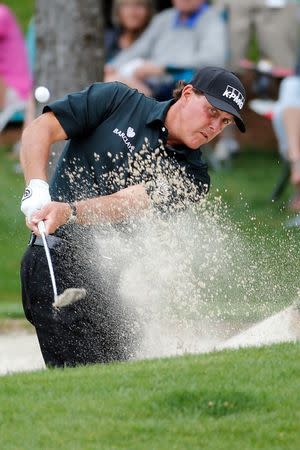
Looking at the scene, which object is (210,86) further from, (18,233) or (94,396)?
(18,233)

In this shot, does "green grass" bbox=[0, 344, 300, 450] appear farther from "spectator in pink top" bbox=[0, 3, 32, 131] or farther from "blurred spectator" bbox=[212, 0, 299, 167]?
"blurred spectator" bbox=[212, 0, 299, 167]

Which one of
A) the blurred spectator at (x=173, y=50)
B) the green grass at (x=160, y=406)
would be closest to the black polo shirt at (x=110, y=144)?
the green grass at (x=160, y=406)

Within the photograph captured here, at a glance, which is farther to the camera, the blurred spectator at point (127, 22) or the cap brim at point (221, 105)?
the blurred spectator at point (127, 22)

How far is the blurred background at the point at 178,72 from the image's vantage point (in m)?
10.8

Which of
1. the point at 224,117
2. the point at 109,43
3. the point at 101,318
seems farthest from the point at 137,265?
the point at 109,43

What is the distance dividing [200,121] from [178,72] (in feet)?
21.5

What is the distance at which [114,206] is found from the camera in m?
6.31

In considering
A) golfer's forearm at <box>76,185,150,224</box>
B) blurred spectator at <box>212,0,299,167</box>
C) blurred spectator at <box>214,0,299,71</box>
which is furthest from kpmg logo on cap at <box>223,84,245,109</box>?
blurred spectator at <box>214,0,299,71</box>

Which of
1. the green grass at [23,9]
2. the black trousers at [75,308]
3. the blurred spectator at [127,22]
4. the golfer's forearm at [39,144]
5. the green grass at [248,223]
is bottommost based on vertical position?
the black trousers at [75,308]

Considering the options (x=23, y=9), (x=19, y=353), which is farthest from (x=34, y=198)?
(x=23, y=9)

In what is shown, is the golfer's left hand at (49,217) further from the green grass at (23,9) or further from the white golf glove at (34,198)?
the green grass at (23,9)

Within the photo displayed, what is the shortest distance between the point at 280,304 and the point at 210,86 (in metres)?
2.11

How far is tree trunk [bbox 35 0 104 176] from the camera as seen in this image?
10656mm

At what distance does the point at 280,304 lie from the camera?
8.23 meters
